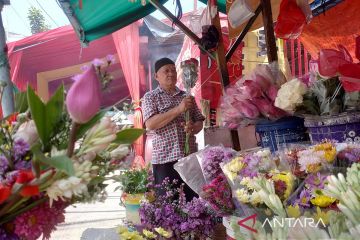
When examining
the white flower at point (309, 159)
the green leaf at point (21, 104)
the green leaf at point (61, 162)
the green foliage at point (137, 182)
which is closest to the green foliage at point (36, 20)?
the green foliage at point (137, 182)

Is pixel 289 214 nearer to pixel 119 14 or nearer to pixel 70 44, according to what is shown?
pixel 119 14

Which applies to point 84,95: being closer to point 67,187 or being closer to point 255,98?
point 67,187

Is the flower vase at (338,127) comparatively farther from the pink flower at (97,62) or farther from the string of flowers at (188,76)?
the pink flower at (97,62)

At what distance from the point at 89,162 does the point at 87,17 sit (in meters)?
2.67

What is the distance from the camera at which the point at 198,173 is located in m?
1.49

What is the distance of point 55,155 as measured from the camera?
59cm

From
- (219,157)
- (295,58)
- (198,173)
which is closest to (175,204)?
(198,173)

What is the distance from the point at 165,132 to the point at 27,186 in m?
1.80

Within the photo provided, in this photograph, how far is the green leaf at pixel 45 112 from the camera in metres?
0.61

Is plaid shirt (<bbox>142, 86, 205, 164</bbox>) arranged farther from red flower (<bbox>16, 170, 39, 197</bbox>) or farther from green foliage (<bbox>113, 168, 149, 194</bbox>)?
red flower (<bbox>16, 170, 39, 197</bbox>)

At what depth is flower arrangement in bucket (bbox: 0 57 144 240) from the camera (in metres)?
0.57

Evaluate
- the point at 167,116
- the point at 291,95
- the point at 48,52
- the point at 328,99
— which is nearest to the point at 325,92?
the point at 328,99

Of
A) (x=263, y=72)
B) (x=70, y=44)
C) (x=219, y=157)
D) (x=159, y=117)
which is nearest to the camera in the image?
(x=219, y=157)

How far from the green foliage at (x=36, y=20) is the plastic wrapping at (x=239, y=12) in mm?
19447
